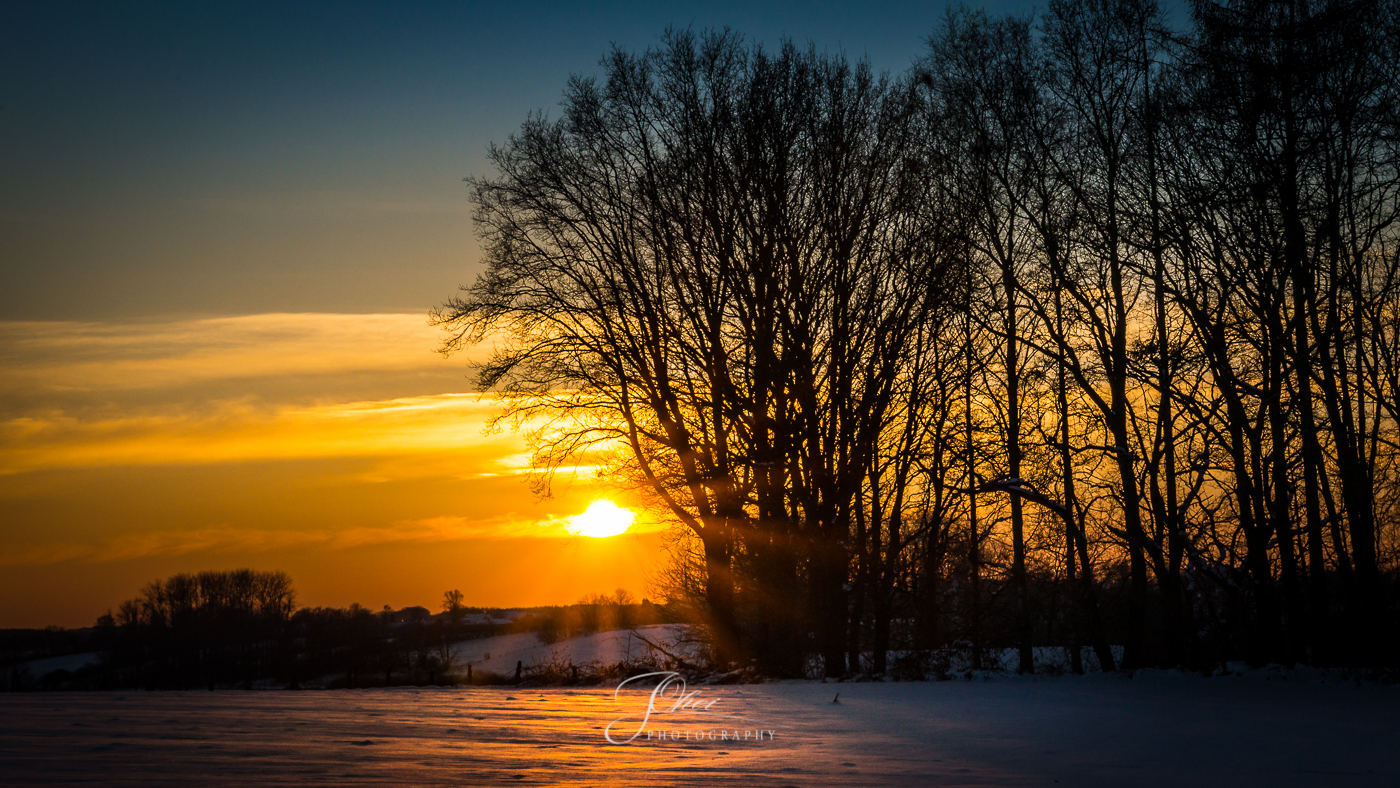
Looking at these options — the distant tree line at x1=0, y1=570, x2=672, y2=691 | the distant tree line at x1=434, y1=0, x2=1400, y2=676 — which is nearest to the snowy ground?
the distant tree line at x1=434, y1=0, x2=1400, y2=676

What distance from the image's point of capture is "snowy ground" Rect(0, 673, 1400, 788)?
4660 millimetres

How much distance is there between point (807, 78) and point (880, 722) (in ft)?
46.4

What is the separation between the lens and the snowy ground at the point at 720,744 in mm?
4660

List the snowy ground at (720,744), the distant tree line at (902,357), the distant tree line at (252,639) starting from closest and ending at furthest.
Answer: the snowy ground at (720,744)
the distant tree line at (902,357)
the distant tree line at (252,639)

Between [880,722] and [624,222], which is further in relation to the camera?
[624,222]

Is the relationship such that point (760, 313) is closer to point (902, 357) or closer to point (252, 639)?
point (902, 357)

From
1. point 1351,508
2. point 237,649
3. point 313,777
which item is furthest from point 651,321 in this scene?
point 237,649

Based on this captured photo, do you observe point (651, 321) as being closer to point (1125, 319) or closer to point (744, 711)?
point (1125, 319)

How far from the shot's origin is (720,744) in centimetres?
662

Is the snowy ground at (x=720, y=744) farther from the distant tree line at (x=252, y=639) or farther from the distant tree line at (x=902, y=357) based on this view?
the distant tree line at (x=252, y=639)

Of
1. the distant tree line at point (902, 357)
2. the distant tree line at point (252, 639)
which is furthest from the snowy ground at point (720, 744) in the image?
the distant tree line at point (252, 639)

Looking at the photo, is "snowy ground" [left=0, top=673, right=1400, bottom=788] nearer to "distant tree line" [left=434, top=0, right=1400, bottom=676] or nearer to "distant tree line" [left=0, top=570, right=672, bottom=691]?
"distant tree line" [left=434, top=0, right=1400, bottom=676]

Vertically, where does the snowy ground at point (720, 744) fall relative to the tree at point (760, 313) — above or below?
below

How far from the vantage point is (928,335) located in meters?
20.4
